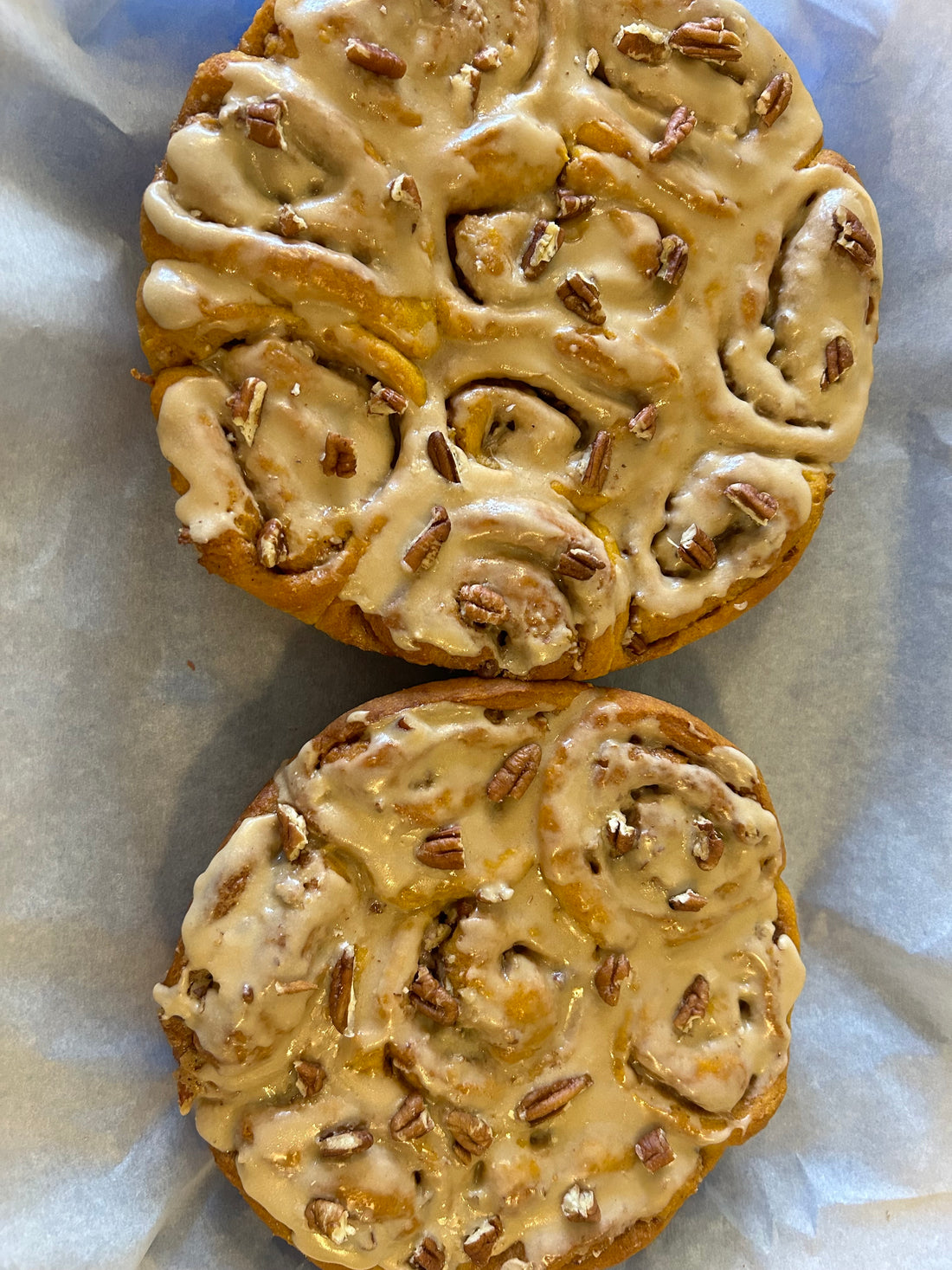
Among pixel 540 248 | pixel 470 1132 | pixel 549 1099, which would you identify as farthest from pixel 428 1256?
pixel 540 248

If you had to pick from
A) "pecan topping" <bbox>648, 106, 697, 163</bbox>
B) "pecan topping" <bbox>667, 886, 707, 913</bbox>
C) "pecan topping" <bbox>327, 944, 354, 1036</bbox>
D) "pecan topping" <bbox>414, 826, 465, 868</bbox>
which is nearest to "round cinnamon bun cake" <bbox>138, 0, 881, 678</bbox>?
"pecan topping" <bbox>648, 106, 697, 163</bbox>

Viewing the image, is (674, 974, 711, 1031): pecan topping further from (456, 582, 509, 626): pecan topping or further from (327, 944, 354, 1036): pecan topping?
(456, 582, 509, 626): pecan topping

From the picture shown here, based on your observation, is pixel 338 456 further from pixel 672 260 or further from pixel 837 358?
→ pixel 837 358

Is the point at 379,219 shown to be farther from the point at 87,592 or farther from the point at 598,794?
the point at 598,794

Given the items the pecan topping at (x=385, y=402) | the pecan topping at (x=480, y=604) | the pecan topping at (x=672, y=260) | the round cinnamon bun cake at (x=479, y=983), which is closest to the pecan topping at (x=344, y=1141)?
the round cinnamon bun cake at (x=479, y=983)

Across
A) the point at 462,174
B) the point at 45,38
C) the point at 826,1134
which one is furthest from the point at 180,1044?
the point at 45,38
